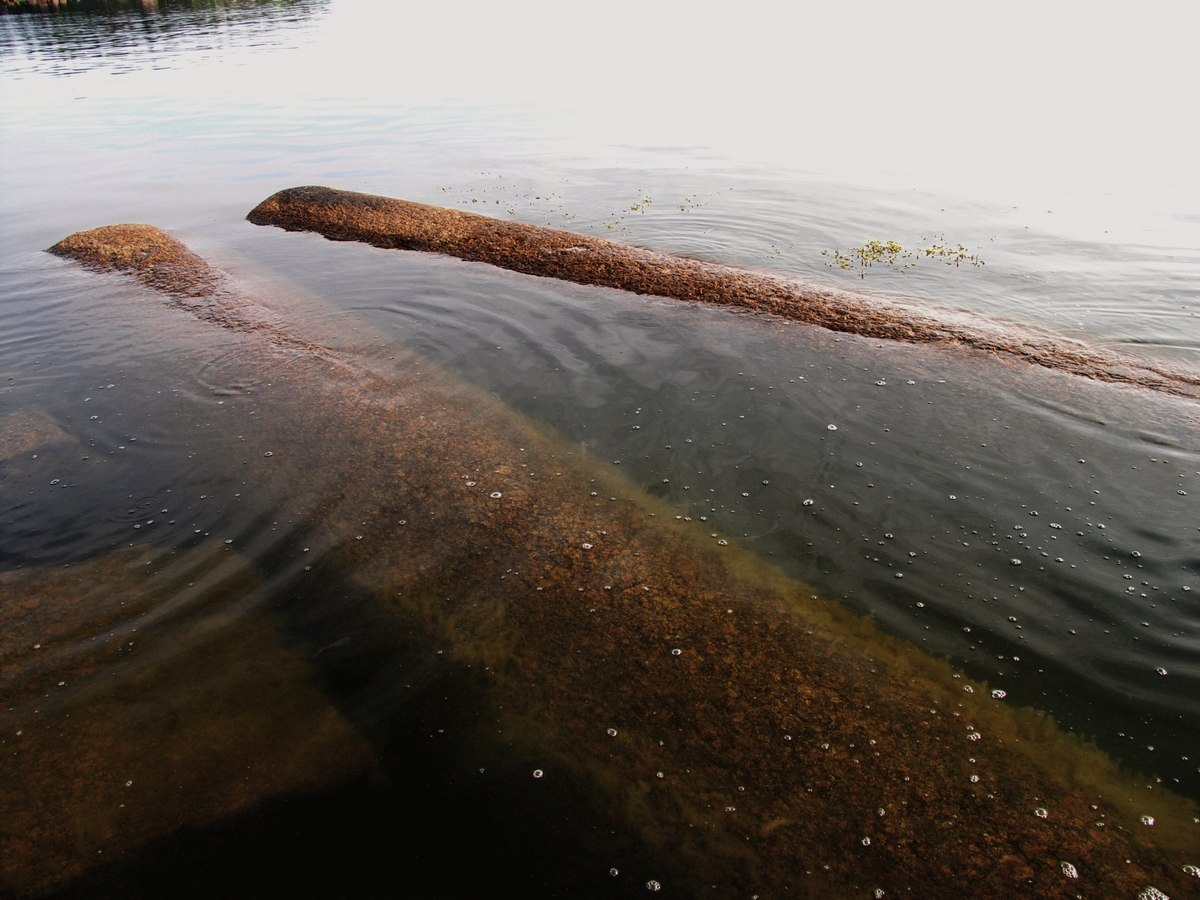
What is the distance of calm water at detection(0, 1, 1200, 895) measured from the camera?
428cm

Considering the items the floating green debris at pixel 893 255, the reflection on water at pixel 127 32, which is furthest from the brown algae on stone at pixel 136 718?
the reflection on water at pixel 127 32

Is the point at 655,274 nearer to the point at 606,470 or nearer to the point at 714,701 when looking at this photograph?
the point at 606,470

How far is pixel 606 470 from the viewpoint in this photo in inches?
284

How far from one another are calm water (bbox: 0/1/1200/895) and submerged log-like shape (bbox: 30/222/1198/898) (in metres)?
0.23

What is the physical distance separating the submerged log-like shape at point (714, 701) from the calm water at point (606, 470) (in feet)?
0.74

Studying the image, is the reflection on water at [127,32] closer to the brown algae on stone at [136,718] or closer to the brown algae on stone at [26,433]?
the brown algae on stone at [26,433]

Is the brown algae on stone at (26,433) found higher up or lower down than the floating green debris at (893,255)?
lower down

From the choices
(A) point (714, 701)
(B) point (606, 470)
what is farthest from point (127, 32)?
(A) point (714, 701)

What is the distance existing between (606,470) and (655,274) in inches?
228

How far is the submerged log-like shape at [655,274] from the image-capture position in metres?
9.30

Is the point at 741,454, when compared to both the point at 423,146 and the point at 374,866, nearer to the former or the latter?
the point at 374,866

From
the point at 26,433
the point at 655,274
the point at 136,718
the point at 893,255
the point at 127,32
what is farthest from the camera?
the point at 127,32

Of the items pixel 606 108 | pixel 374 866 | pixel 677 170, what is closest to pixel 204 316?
pixel 374 866

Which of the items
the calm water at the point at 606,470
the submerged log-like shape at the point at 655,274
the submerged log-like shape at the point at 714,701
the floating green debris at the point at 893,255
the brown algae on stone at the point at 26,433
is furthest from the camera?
the floating green debris at the point at 893,255
